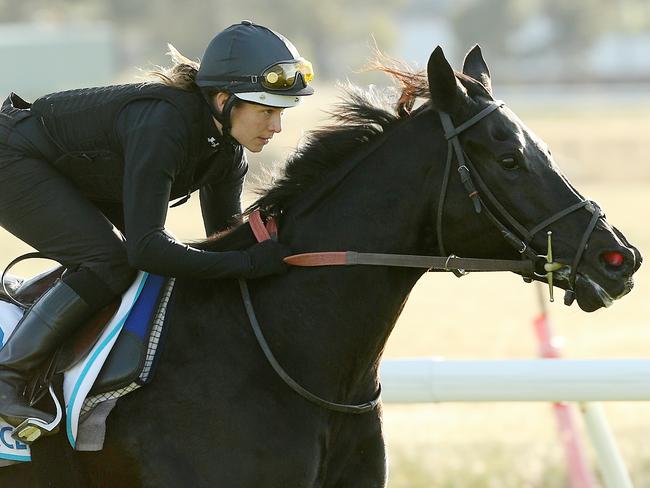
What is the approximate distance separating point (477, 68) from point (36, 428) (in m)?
2.01

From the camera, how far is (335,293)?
4.23 meters

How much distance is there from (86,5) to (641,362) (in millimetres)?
93122

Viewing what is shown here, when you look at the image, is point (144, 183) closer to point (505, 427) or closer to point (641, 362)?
point (641, 362)

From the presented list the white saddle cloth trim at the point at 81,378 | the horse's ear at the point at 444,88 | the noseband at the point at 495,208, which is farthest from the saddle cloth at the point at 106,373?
the horse's ear at the point at 444,88

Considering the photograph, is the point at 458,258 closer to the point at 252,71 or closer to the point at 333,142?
the point at 333,142

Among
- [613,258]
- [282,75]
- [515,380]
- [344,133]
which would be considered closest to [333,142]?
[344,133]

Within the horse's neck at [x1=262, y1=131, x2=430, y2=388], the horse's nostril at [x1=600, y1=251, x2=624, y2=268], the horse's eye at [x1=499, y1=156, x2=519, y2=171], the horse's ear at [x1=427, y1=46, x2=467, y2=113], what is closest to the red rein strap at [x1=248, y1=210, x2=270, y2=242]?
the horse's neck at [x1=262, y1=131, x2=430, y2=388]

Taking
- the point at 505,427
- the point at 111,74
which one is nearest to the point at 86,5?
the point at 111,74

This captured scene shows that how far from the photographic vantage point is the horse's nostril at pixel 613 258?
392 centimetres

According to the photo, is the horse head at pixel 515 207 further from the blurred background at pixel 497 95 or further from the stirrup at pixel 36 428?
the stirrup at pixel 36 428

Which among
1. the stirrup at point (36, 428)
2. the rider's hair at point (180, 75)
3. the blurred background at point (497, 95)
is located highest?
the rider's hair at point (180, 75)

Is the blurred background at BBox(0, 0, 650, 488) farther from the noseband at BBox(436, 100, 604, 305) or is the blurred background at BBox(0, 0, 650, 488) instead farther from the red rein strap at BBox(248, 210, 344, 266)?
the noseband at BBox(436, 100, 604, 305)

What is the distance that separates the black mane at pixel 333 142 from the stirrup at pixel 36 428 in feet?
3.24

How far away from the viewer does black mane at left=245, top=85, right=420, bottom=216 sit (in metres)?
4.34
